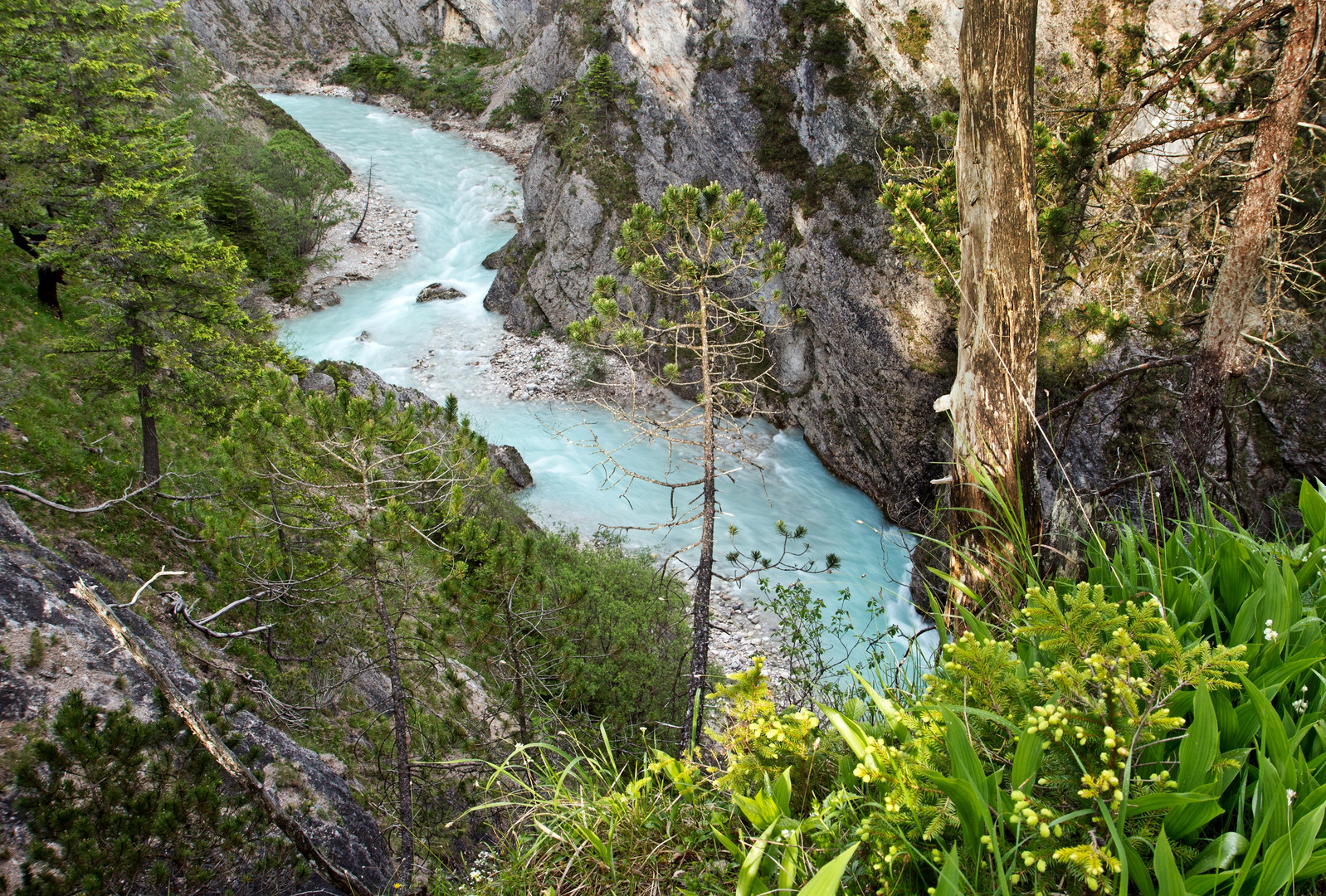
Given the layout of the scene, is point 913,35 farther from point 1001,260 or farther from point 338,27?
point 338,27

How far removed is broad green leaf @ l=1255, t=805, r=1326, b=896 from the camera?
3.91ft

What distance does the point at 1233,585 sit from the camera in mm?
2080

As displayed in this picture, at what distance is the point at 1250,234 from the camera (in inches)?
201

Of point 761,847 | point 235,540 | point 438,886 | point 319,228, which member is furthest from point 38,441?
point 319,228

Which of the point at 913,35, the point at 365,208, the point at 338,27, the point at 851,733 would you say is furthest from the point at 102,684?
the point at 338,27

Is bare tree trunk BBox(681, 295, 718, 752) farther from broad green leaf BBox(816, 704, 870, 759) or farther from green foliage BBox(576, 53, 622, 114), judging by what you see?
green foliage BBox(576, 53, 622, 114)

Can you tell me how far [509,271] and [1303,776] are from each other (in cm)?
3010

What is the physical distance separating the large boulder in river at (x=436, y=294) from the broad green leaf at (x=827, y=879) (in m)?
31.6

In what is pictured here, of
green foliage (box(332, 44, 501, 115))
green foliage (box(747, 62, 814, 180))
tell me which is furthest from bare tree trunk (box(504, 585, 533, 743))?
green foliage (box(332, 44, 501, 115))

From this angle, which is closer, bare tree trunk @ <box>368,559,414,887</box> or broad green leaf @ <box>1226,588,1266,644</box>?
broad green leaf @ <box>1226,588,1266,644</box>

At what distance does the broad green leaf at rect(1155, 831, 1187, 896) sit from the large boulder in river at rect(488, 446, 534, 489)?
59.0ft

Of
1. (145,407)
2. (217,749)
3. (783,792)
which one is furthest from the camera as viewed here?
(145,407)

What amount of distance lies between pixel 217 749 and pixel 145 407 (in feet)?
25.7

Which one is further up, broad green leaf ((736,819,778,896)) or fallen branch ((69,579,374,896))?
broad green leaf ((736,819,778,896))
